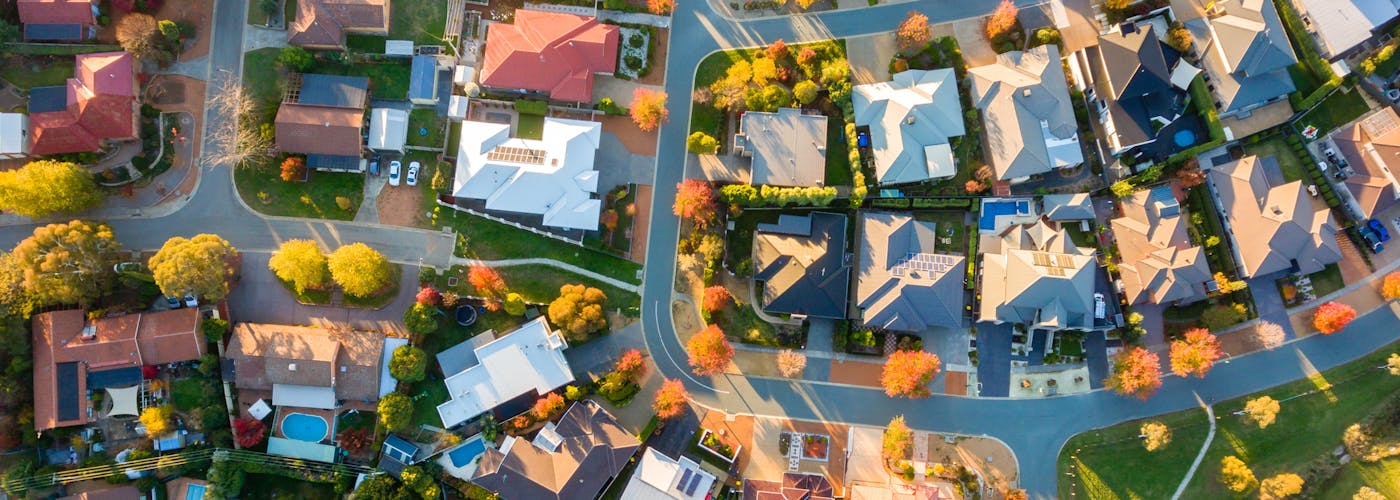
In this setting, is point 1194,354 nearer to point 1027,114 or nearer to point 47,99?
point 1027,114

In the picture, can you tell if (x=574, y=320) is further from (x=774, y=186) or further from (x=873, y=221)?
(x=873, y=221)

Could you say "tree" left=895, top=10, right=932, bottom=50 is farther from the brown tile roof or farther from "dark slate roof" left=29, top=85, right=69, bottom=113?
"dark slate roof" left=29, top=85, right=69, bottom=113

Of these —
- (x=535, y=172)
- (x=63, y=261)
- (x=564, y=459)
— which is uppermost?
(x=535, y=172)

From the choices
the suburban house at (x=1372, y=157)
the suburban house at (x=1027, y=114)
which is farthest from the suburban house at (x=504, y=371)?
the suburban house at (x=1372, y=157)

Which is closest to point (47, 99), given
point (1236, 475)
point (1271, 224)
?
point (1271, 224)

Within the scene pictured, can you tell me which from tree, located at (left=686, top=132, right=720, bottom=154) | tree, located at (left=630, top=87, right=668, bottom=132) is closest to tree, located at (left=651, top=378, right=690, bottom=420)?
tree, located at (left=686, top=132, right=720, bottom=154)
